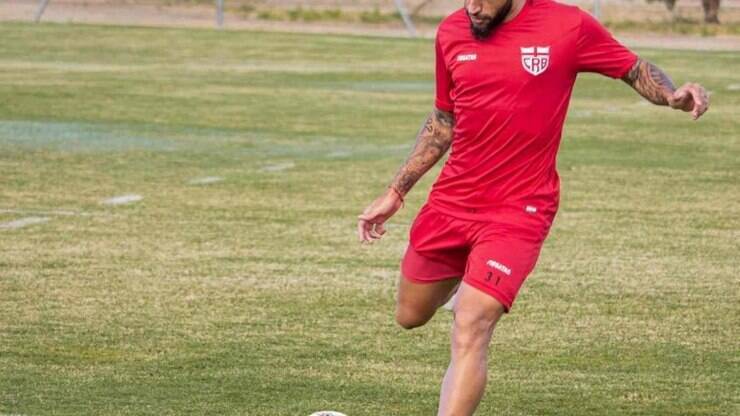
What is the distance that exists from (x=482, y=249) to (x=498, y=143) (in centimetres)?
44

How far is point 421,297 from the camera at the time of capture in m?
8.09

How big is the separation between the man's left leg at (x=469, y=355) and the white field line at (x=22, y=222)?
7.59 m

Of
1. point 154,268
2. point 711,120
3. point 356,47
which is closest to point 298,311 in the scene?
point 154,268

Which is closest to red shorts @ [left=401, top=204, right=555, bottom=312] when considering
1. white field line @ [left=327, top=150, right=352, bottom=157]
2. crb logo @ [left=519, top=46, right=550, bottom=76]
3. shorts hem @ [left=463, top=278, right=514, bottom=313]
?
shorts hem @ [left=463, top=278, right=514, bottom=313]

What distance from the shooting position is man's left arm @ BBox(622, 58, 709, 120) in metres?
7.66

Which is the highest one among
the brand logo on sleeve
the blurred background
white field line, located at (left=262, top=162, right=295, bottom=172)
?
the brand logo on sleeve

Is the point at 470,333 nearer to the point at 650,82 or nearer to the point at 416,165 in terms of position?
the point at 416,165

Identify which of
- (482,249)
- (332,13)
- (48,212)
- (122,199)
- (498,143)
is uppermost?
(498,143)

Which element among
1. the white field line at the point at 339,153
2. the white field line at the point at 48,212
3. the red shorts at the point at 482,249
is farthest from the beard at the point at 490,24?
the white field line at the point at 339,153

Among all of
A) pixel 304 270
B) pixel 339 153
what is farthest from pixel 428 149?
pixel 339 153

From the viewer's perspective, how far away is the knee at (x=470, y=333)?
24.6ft

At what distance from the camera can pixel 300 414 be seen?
→ 8.56m

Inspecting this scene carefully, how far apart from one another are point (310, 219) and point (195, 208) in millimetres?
1106

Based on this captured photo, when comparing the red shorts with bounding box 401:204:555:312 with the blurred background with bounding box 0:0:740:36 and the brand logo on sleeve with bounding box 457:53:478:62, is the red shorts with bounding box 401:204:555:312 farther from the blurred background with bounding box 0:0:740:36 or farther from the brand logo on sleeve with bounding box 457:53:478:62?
the blurred background with bounding box 0:0:740:36
